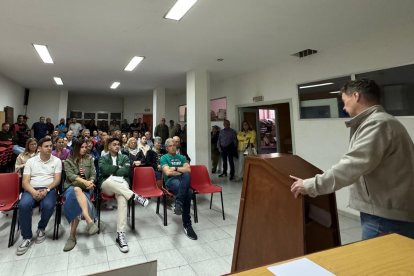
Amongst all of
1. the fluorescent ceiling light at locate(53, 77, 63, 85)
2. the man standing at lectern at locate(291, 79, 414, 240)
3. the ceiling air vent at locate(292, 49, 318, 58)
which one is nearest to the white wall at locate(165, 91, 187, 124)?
the fluorescent ceiling light at locate(53, 77, 63, 85)

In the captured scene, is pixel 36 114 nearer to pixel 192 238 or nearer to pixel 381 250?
pixel 192 238

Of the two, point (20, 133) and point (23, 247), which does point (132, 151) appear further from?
point (20, 133)

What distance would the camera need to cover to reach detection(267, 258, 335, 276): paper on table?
725 mm

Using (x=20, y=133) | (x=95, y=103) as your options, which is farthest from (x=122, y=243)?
(x=95, y=103)

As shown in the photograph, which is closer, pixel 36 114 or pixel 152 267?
pixel 152 267

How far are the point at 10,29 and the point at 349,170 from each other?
4767 mm

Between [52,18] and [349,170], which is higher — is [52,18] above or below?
above

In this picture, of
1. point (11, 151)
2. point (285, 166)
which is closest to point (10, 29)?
point (11, 151)

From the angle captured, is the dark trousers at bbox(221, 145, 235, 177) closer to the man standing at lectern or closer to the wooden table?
the man standing at lectern

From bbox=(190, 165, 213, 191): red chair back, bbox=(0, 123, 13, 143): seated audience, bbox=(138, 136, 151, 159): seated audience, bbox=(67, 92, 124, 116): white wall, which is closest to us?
bbox=(190, 165, 213, 191): red chair back

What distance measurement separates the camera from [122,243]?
8.39 feet

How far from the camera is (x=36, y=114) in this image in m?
9.01

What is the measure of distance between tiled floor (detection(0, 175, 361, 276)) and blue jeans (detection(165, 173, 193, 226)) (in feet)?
0.82

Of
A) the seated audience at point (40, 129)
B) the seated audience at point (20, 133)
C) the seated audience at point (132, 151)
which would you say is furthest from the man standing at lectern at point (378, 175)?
the seated audience at point (40, 129)
